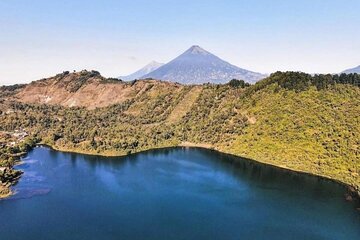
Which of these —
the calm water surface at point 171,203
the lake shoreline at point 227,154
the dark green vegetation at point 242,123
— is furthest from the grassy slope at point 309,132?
the calm water surface at point 171,203

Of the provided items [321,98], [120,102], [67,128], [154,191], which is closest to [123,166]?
[154,191]

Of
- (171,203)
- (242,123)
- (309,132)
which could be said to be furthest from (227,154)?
(171,203)

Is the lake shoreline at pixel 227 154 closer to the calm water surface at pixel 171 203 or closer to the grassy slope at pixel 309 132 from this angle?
the grassy slope at pixel 309 132

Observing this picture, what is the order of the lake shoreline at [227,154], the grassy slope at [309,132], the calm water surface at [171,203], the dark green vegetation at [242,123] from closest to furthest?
the calm water surface at [171,203] < the lake shoreline at [227,154] < the grassy slope at [309,132] < the dark green vegetation at [242,123]

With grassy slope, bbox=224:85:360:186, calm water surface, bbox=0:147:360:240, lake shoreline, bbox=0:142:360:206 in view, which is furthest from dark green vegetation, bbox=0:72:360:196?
calm water surface, bbox=0:147:360:240

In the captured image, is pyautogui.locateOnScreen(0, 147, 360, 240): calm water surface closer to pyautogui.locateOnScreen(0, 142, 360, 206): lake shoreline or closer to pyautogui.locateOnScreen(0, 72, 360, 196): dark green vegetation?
pyautogui.locateOnScreen(0, 142, 360, 206): lake shoreline

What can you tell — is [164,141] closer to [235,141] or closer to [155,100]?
[235,141]
